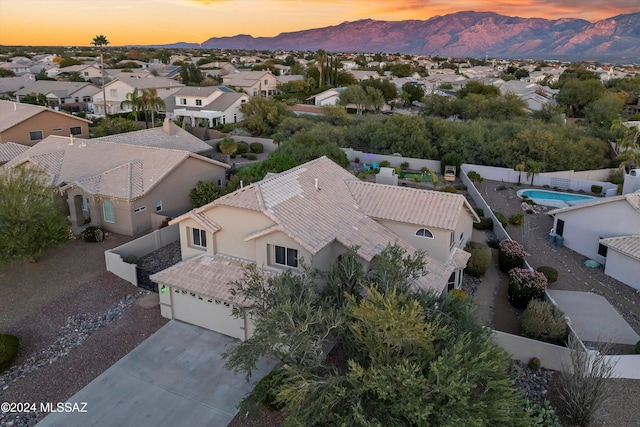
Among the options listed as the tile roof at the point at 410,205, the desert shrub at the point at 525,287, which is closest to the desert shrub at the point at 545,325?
the desert shrub at the point at 525,287

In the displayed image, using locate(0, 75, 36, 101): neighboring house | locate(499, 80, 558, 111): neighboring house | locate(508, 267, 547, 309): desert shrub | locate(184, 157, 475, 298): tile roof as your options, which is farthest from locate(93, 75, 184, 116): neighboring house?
locate(508, 267, 547, 309): desert shrub

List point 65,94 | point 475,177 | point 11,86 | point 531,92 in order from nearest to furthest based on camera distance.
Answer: point 475,177
point 65,94
point 11,86
point 531,92

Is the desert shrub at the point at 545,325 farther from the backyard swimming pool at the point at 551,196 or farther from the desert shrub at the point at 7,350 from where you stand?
the backyard swimming pool at the point at 551,196

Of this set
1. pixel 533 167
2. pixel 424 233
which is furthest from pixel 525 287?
pixel 533 167

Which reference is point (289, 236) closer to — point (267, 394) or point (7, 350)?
point (267, 394)

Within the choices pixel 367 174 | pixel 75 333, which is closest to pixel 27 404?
pixel 75 333

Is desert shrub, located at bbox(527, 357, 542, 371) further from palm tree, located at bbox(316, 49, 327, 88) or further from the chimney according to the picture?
palm tree, located at bbox(316, 49, 327, 88)
